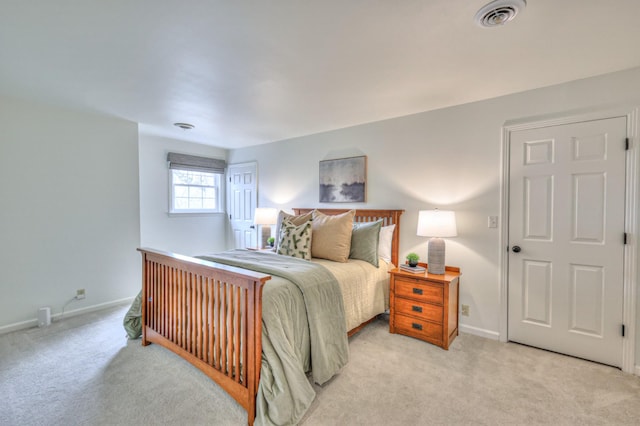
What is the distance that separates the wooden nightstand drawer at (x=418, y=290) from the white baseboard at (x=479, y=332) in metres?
0.61

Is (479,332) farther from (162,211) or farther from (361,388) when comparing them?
(162,211)

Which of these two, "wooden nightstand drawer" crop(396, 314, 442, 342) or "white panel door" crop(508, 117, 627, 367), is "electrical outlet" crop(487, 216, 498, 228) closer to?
"white panel door" crop(508, 117, 627, 367)

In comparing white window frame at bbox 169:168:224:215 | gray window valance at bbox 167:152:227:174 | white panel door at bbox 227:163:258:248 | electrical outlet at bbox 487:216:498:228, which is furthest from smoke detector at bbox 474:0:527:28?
white window frame at bbox 169:168:224:215

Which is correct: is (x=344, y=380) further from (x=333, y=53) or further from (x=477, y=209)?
(x=333, y=53)

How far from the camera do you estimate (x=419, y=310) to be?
271cm

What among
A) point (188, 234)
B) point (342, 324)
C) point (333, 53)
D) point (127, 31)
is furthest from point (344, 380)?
point (188, 234)

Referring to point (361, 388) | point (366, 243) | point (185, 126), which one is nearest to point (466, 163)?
point (366, 243)

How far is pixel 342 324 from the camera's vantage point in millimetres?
2250

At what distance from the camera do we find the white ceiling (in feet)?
5.01

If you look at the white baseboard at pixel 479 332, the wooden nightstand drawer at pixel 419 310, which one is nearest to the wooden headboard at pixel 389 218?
the wooden nightstand drawer at pixel 419 310

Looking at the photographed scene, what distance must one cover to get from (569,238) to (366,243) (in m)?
1.73

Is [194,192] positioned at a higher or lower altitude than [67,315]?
higher

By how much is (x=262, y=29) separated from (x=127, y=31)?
0.81m

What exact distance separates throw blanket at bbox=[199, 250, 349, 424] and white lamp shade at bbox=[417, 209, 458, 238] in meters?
1.04
